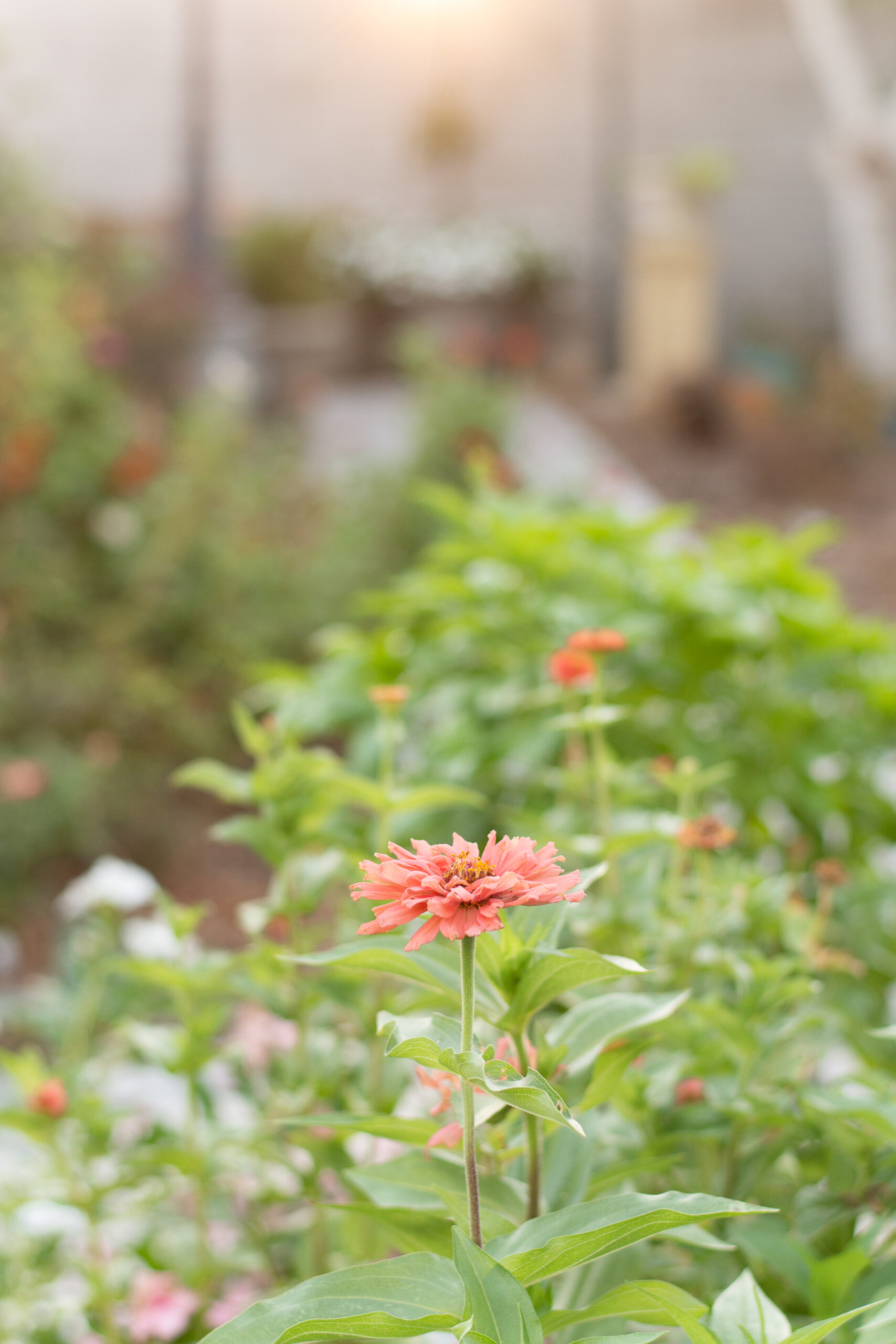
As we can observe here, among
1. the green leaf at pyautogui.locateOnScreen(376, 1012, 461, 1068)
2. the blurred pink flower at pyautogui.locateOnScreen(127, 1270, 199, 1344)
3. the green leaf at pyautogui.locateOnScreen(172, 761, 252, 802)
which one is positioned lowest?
the blurred pink flower at pyautogui.locateOnScreen(127, 1270, 199, 1344)

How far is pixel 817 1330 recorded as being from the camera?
0.43 meters

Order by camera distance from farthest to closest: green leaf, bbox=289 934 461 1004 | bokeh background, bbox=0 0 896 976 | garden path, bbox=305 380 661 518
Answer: garden path, bbox=305 380 661 518
bokeh background, bbox=0 0 896 976
green leaf, bbox=289 934 461 1004

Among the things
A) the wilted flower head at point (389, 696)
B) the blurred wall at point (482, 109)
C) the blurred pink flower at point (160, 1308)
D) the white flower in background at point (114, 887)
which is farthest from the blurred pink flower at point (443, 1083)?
the blurred wall at point (482, 109)

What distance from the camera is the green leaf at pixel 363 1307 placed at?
1.41 feet

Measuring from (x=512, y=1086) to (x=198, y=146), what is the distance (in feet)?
24.2

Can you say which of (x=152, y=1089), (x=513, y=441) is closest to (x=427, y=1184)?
(x=152, y=1089)

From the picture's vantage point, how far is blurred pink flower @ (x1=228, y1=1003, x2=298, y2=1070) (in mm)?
1052

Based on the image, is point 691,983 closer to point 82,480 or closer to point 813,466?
point 82,480

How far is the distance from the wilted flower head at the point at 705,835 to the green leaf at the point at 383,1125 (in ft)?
0.77

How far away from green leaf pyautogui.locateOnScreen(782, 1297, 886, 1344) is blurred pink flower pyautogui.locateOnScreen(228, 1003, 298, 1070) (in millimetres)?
598

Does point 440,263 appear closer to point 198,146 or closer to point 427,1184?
point 198,146

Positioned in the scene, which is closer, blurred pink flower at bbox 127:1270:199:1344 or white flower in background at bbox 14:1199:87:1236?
blurred pink flower at bbox 127:1270:199:1344

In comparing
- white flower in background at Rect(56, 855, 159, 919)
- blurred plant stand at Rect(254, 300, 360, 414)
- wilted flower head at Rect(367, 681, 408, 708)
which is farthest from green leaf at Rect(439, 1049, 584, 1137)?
blurred plant stand at Rect(254, 300, 360, 414)

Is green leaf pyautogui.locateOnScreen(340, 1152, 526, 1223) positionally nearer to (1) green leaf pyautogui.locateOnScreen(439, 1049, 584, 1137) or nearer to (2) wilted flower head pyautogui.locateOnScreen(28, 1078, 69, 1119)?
(1) green leaf pyautogui.locateOnScreen(439, 1049, 584, 1137)
